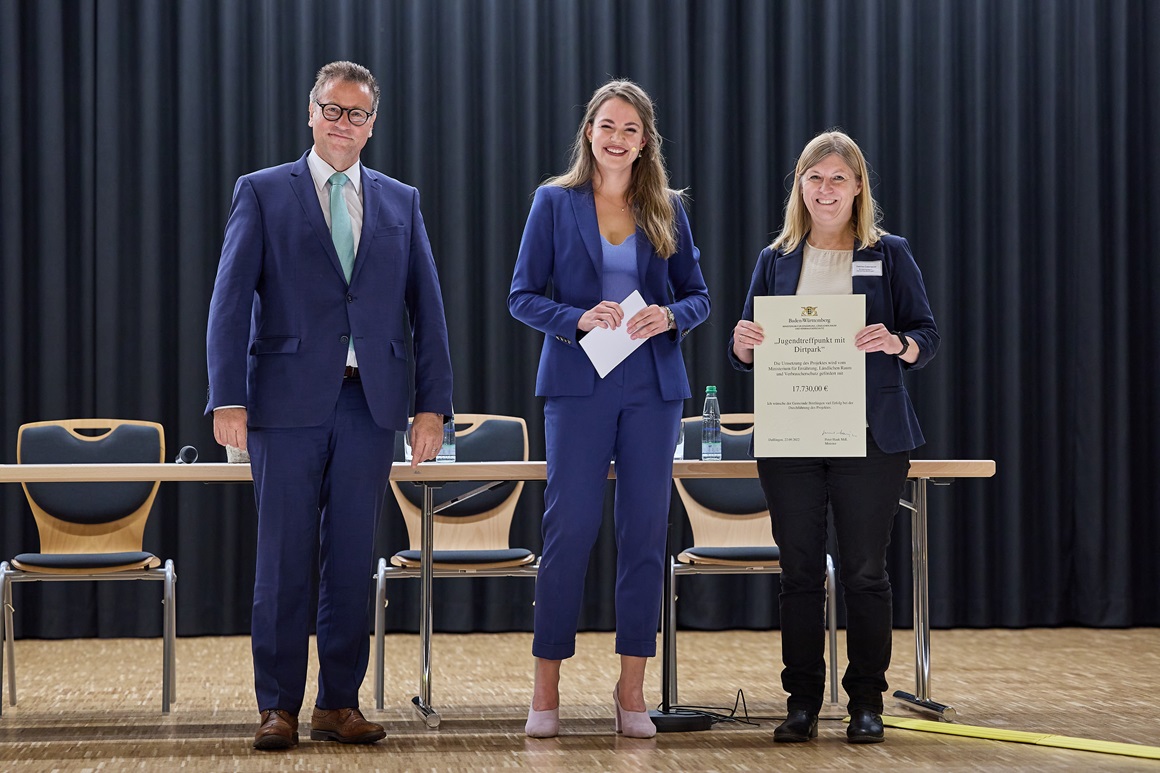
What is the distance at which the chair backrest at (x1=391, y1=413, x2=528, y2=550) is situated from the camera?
415 cm

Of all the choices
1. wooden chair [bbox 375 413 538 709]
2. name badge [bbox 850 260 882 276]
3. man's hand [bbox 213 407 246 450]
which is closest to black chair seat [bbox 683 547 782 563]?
wooden chair [bbox 375 413 538 709]

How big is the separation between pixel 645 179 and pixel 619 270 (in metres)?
0.26

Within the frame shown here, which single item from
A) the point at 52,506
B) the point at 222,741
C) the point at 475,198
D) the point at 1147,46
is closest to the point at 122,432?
the point at 52,506

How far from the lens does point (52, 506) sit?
394cm

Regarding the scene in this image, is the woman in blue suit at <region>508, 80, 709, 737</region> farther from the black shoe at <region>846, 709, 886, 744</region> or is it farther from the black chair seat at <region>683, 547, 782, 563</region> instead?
the black chair seat at <region>683, 547, 782, 563</region>

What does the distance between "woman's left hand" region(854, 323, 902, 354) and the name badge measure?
158 millimetres

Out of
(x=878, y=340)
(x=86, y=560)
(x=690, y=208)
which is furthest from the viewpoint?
(x=690, y=208)

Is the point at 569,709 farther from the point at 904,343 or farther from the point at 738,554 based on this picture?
the point at 904,343

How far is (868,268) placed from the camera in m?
2.94

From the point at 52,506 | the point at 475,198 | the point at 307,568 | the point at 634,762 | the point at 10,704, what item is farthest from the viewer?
the point at 475,198

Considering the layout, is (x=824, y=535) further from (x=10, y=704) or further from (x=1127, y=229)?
(x=1127, y=229)

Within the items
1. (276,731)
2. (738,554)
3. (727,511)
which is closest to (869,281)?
(738,554)

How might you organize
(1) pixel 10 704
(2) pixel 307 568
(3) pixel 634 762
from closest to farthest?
(3) pixel 634 762 < (2) pixel 307 568 < (1) pixel 10 704

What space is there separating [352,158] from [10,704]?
2066mm
